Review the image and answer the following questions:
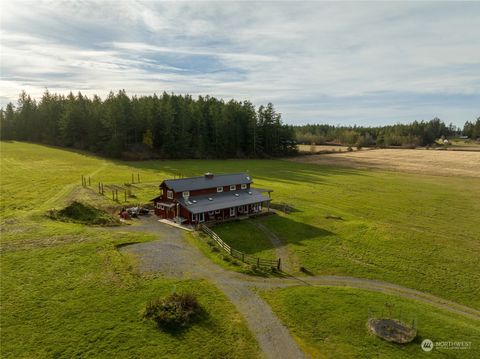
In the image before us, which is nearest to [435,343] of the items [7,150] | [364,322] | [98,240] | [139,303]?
[364,322]

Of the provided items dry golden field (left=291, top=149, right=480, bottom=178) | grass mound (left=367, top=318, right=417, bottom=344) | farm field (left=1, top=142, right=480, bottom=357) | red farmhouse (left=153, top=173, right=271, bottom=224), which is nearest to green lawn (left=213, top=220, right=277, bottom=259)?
farm field (left=1, top=142, right=480, bottom=357)

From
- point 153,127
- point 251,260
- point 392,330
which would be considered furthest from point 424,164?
point 392,330

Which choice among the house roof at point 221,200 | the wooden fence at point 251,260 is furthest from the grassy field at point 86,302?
the house roof at point 221,200

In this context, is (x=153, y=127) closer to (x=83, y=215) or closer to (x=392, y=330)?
(x=83, y=215)

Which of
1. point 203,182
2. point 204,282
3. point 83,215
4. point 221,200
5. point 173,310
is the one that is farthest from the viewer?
point 203,182

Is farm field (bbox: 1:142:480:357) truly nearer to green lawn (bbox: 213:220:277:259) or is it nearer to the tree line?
green lawn (bbox: 213:220:277:259)

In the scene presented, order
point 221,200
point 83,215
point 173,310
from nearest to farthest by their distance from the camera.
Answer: point 173,310 → point 83,215 → point 221,200
